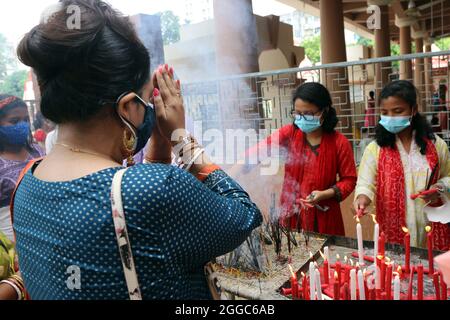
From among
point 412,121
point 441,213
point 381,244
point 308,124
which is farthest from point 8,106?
point 441,213

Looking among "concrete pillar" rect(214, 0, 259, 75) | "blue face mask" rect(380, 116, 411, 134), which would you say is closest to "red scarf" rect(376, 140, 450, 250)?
"blue face mask" rect(380, 116, 411, 134)

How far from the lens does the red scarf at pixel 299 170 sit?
2.85 m

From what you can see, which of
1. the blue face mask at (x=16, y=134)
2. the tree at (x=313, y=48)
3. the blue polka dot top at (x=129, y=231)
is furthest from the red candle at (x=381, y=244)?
the tree at (x=313, y=48)

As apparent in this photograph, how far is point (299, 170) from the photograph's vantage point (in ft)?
9.71

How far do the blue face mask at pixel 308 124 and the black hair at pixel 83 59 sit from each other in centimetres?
209

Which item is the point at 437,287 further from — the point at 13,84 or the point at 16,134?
the point at 13,84

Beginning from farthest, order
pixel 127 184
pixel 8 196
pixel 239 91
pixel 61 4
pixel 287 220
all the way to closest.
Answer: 1. pixel 239 91
2. pixel 287 220
3. pixel 8 196
4. pixel 61 4
5. pixel 127 184

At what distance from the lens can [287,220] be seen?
2.67 m

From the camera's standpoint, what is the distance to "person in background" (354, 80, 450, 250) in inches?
99.0

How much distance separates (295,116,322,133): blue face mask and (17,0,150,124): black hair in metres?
2.09

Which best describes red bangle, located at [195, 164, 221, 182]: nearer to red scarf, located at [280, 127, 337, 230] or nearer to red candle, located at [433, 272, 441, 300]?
red candle, located at [433, 272, 441, 300]
